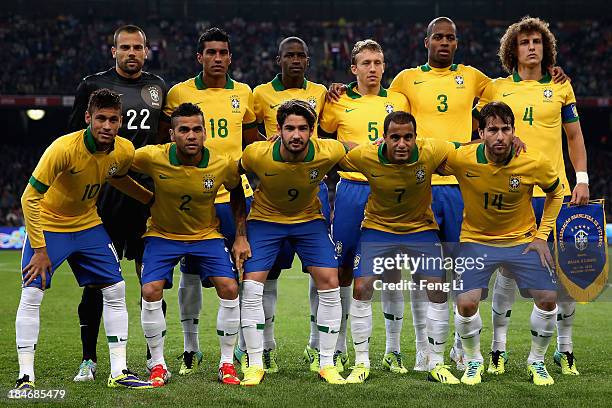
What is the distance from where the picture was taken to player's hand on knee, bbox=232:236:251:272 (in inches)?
233

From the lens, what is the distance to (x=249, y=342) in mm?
5859

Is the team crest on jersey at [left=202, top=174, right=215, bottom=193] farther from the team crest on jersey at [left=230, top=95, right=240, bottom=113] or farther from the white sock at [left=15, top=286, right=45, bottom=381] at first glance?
the white sock at [left=15, top=286, right=45, bottom=381]

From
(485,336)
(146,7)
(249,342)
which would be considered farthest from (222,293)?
(146,7)

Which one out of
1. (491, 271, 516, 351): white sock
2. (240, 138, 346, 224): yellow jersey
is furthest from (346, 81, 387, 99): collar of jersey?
(491, 271, 516, 351): white sock

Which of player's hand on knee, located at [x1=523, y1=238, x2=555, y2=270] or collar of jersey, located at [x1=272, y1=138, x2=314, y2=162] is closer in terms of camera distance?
player's hand on knee, located at [x1=523, y1=238, x2=555, y2=270]

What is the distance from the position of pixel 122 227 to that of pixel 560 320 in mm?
3339

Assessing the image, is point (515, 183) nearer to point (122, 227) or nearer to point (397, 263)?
point (397, 263)

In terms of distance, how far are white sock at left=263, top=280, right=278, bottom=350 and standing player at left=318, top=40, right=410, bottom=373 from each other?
33 centimetres

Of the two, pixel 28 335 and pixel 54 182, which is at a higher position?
pixel 54 182

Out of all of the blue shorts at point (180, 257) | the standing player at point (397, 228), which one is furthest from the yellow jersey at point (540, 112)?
the blue shorts at point (180, 257)

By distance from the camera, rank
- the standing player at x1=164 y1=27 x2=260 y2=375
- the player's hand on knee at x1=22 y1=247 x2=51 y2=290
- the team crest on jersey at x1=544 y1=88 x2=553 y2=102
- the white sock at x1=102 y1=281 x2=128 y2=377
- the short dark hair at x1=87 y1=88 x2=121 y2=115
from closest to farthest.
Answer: the player's hand on knee at x1=22 y1=247 x2=51 y2=290
the short dark hair at x1=87 y1=88 x2=121 y2=115
the white sock at x1=102 y1=281 x2=128 y2=377
the team crest on jersey at x1=544 y1=88 x2=553 y2=102
the standing player at x1=164 y1=27 x2=260 y2=375

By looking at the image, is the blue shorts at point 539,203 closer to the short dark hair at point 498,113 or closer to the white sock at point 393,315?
the short dark hair at point 498,113

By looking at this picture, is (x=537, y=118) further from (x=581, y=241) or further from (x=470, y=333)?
(x=470, y=333)

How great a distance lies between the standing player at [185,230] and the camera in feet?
18.9
